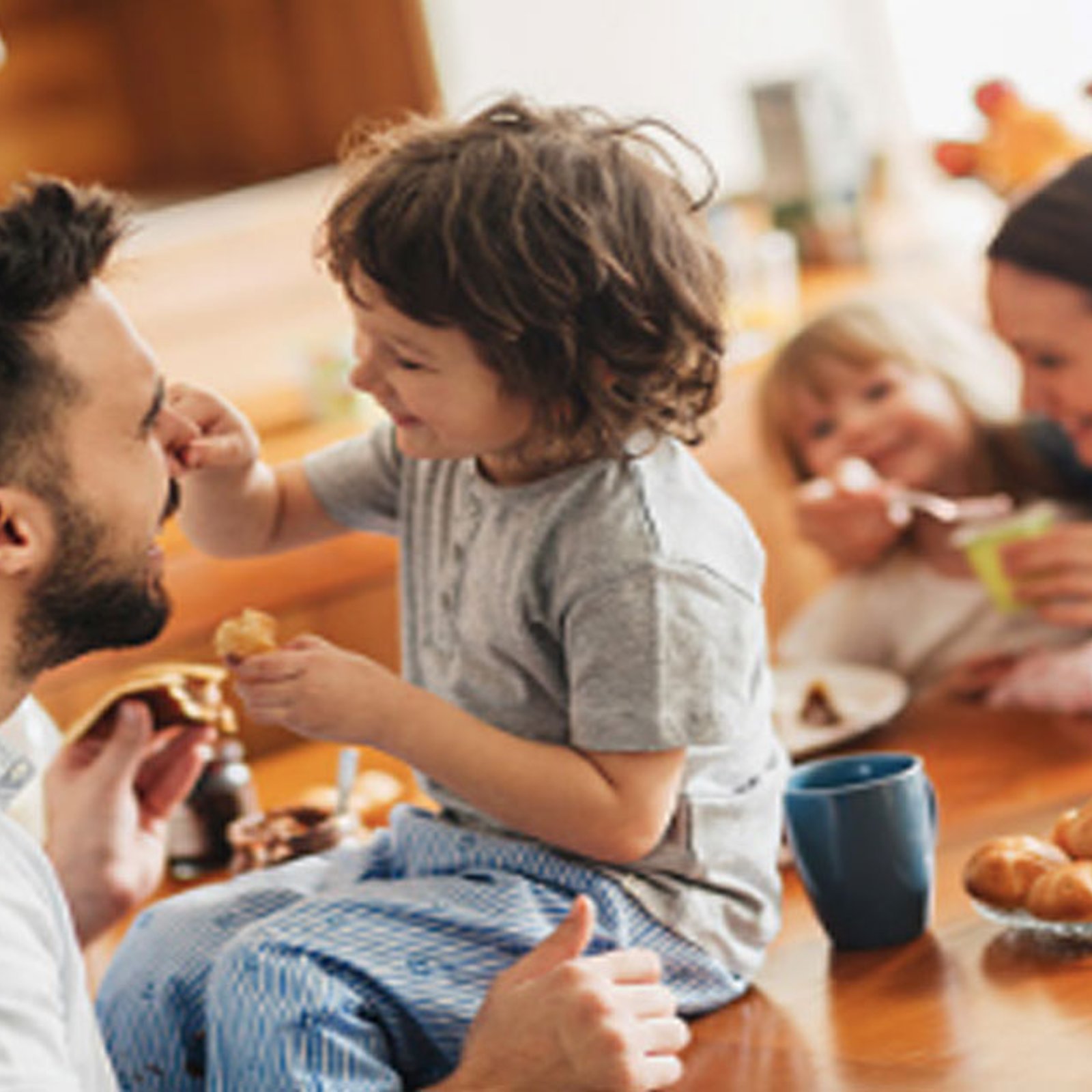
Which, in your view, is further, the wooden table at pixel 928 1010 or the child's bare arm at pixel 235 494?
the child's bare arm at pixel 235 494

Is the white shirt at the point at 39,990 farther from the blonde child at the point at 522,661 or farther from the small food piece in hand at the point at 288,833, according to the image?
the small food piece in hand at the point at 288,833

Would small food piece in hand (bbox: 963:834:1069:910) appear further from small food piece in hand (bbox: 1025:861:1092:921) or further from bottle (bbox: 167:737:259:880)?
bottle (bbox: 167:737:259:880)

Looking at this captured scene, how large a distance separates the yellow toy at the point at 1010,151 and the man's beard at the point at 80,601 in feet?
4.03

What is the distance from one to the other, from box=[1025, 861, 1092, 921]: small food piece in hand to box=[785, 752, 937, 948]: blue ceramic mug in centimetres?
10

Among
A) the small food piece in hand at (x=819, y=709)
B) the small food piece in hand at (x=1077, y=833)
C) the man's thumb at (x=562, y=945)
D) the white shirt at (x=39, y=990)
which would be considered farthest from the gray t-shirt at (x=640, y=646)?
the small food piece in hand at (x=819, y=709)

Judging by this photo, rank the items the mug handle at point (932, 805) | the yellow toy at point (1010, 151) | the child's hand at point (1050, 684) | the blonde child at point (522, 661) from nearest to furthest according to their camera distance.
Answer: the blonde child at point (522, 661), the mug handle at point (932, 805), the child's hand at point (1050, 684), the yellow toy at point (1010, 151)

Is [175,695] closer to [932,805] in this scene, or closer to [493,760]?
[493,760]

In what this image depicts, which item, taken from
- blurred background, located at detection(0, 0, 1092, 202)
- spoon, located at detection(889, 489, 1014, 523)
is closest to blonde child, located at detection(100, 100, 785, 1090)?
spoon, located at detection(889, 489, 1014, 523)

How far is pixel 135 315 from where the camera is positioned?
363cm

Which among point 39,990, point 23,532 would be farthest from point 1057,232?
point 39,990

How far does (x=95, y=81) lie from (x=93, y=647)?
304 cm

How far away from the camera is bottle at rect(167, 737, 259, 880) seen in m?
1.87

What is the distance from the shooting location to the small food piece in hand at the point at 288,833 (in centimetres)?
A: 169

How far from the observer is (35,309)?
1220 millimetres
